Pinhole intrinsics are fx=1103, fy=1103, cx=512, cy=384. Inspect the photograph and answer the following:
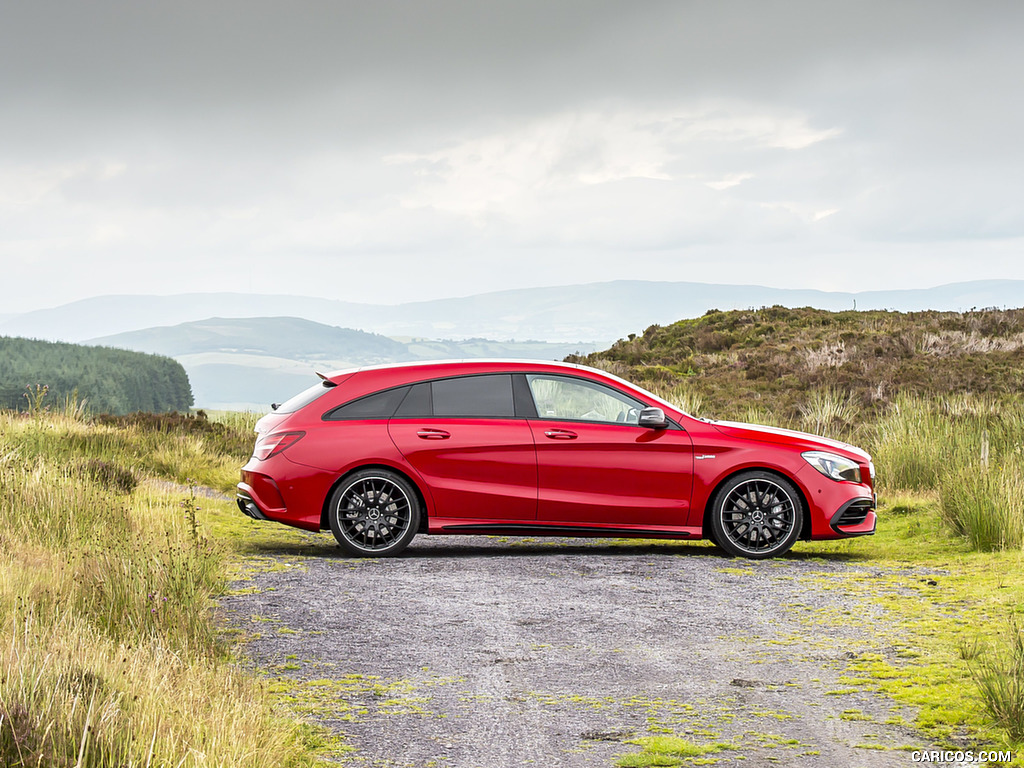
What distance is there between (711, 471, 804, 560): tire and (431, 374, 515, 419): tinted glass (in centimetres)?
209

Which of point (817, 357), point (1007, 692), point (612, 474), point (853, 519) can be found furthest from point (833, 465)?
point (817, 357)

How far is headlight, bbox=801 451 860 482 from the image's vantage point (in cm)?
991

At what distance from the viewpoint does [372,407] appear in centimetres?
1002

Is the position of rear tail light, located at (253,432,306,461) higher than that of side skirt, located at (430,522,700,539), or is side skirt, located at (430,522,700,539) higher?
rear tail light, located at (253,432,306,461)

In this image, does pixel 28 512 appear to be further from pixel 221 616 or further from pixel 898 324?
pixel 898 324

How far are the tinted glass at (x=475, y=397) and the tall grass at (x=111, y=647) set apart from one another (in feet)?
7.80

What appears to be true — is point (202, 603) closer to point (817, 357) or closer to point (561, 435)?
point (561, 435)

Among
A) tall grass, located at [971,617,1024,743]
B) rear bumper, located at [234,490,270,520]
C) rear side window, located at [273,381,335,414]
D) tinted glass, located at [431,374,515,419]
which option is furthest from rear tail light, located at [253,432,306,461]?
tall grass, located at [971,617,1024,743]

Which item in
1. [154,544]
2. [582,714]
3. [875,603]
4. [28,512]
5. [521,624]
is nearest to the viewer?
[582,714]

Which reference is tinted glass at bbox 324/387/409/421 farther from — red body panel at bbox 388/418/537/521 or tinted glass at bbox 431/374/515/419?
tinted glass at bbox 431/374/515/419

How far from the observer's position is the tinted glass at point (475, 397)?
10.0 meters

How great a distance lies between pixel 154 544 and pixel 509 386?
336 centimetres

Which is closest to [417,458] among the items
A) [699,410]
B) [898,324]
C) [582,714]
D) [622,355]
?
[582,714]

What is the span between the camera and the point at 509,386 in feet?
33.1
